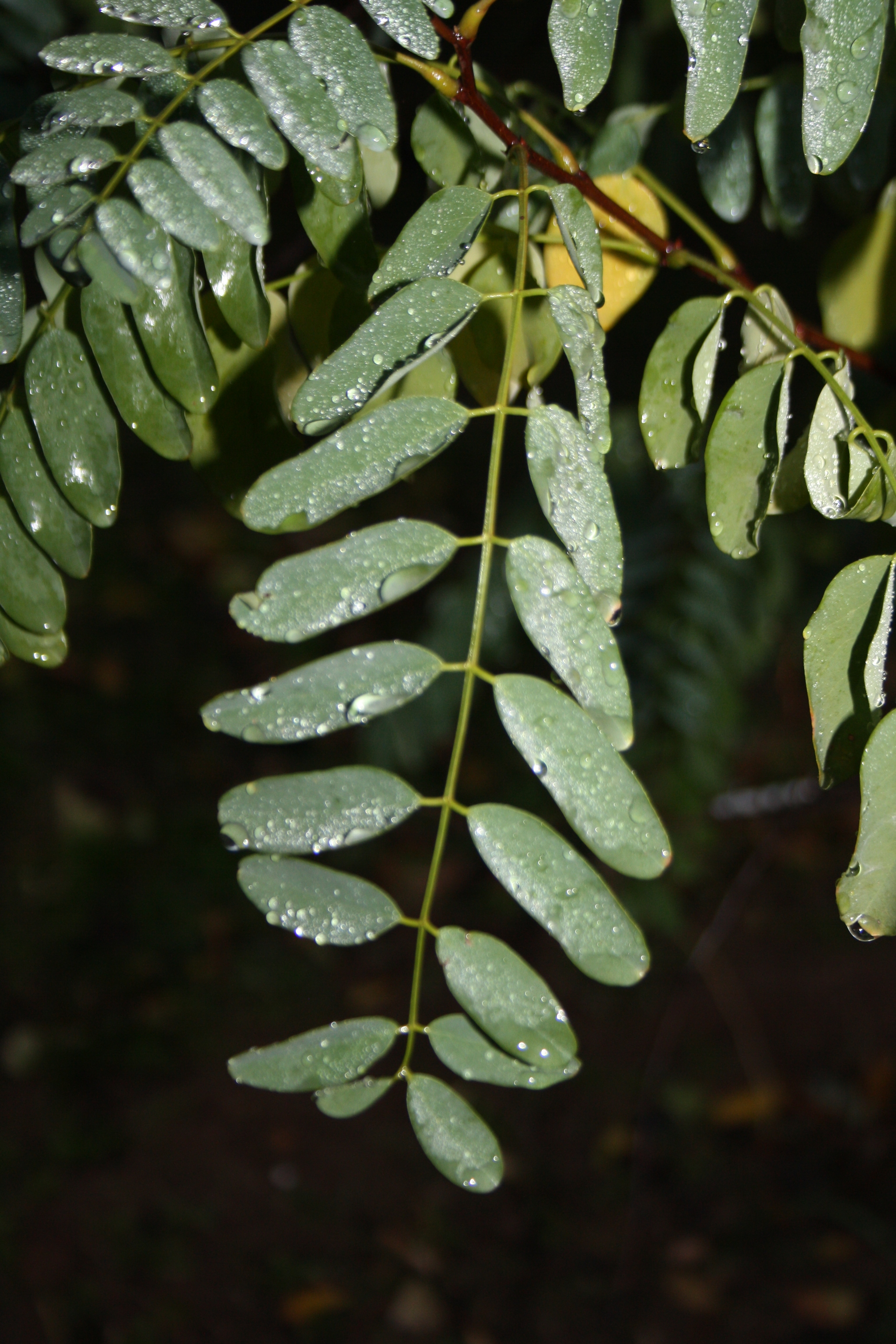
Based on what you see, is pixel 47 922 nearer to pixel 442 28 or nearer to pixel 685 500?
pixel 685 500

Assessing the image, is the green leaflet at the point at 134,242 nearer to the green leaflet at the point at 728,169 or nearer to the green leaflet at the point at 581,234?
the green leaflet at the point at 581,234

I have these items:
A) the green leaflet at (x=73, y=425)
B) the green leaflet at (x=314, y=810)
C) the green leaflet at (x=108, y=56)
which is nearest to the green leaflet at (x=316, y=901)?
the green leaflet at (x=314, y=810)

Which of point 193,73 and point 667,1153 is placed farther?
point 667,1153

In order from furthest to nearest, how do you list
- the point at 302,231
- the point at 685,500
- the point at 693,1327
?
1. the point at 693,1327
2. the point at 685,500
3. the point at 302,231

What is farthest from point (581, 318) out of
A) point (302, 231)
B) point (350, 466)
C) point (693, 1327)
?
point (693, 1327)

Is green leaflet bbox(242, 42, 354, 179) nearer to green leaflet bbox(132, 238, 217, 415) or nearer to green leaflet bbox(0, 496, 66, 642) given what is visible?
green leaflet bbox(132, 238, 217, 415)

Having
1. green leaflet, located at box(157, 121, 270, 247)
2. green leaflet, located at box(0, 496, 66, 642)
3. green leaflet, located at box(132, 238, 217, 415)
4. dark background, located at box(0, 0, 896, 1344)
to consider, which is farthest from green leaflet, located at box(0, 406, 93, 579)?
dark background, located at box(0, 0, 896, 1344)
